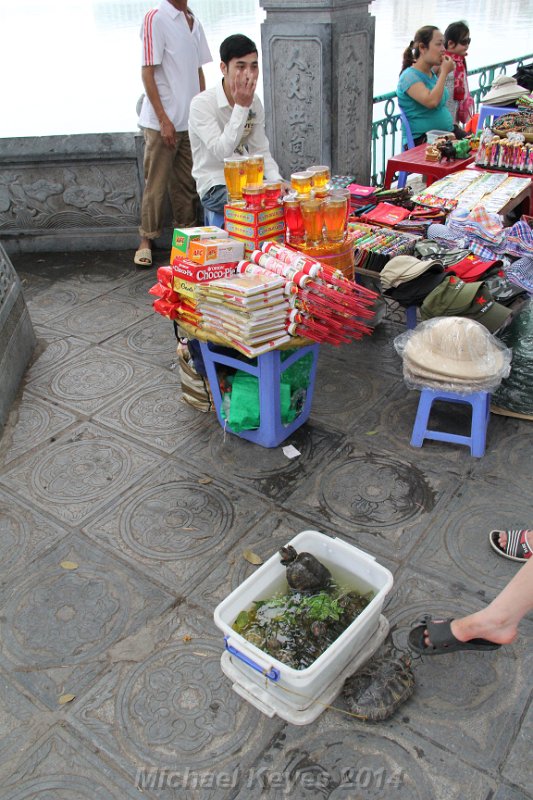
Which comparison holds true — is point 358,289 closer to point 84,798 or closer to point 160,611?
point 160,611

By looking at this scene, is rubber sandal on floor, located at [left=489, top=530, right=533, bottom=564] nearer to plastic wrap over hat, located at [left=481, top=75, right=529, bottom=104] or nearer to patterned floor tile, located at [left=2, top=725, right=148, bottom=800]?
patterned floor tile, located at [left=2, top=725, right=148, bottom=800]

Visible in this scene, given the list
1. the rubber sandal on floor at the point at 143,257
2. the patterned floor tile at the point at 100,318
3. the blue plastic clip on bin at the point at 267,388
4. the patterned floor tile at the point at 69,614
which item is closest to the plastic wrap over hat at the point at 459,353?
the blue plastic clip on bin at the point at 267,388

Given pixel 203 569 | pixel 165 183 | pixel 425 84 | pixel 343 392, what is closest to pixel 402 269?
pixel 343 392

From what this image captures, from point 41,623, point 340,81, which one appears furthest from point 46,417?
point 340,81

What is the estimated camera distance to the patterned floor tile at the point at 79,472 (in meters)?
2.80

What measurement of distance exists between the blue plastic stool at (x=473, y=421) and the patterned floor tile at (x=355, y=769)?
1433 mm

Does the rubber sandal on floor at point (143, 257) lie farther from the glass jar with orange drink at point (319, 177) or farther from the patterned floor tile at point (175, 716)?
the patterned floor tile at point (175, 716)

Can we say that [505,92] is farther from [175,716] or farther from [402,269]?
[175,716]

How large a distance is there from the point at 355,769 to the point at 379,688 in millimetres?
235

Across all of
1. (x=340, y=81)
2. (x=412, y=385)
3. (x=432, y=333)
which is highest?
(x=340, y=81)

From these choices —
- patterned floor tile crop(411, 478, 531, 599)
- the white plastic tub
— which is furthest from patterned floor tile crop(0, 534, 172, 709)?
patterned floor tile crop(411, 478, 531, 599)

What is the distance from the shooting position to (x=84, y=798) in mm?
1771

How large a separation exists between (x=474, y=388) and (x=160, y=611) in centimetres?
166

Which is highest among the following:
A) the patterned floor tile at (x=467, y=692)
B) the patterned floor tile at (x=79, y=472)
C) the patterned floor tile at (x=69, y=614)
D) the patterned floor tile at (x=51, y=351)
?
the patterned floor tile at (x=51, y=351)
